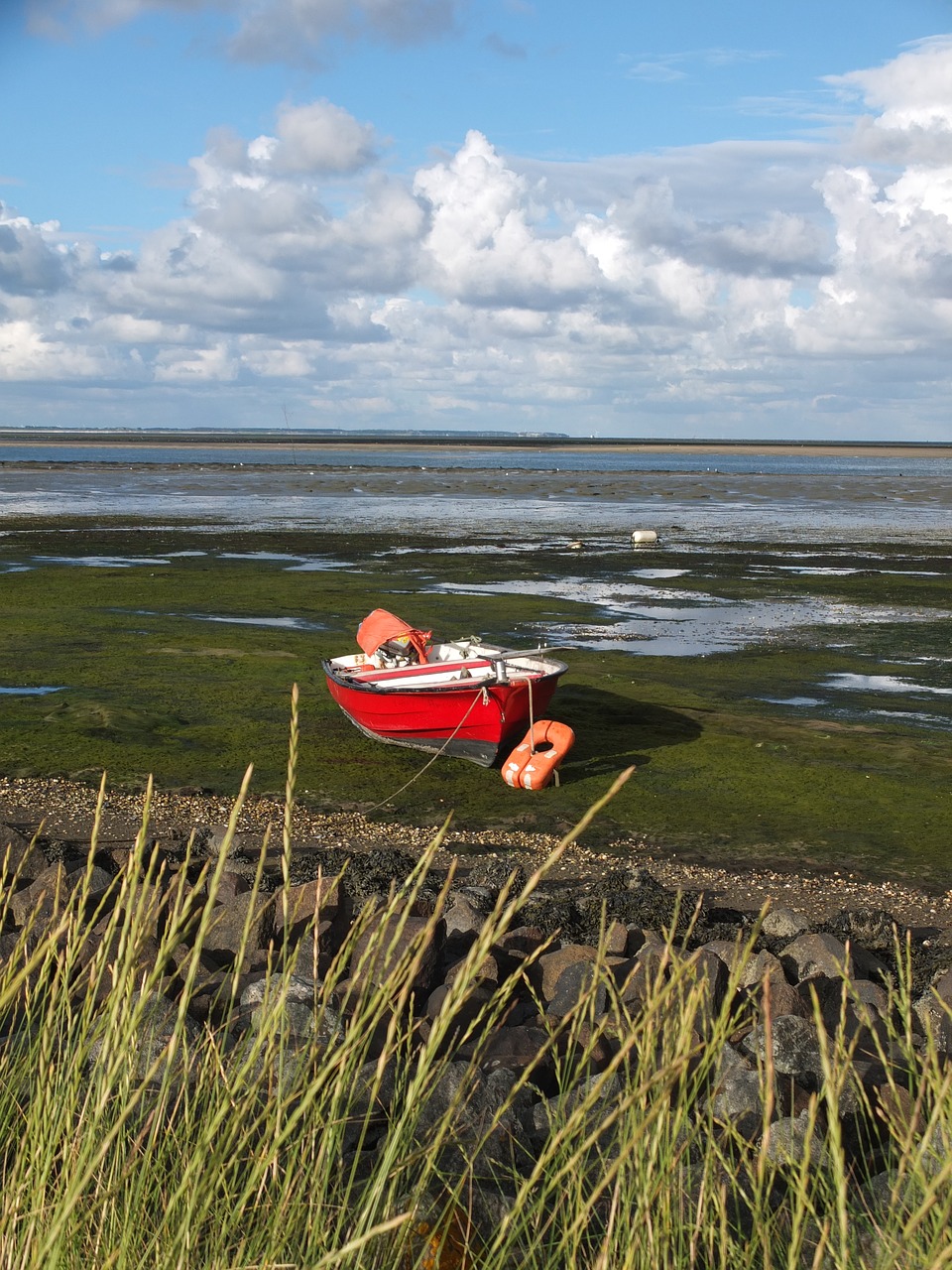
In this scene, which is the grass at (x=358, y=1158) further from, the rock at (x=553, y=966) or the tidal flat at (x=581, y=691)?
the tidal flat at (x=581, y=691)

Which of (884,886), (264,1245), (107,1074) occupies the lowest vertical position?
(884,886)

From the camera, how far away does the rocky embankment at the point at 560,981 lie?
391cm

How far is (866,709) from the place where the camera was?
15336 millimetres

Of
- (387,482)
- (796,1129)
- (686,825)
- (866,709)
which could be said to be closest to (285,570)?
(866,709)

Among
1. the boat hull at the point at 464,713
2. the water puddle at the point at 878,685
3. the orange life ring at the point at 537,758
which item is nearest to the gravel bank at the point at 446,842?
the orange life ring at the point at 537,758

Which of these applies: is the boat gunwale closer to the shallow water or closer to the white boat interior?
the white boat interior

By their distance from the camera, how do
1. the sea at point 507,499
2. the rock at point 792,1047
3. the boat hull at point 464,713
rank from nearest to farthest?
the rock at point 792,1047
the boat hull at point 464,713
the sea at point 507,499

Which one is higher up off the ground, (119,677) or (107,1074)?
(107,1074)

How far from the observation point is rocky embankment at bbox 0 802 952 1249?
3.91 m

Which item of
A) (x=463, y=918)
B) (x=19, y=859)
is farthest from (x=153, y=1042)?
(x=19, y=859)

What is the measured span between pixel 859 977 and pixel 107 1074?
5555 mm

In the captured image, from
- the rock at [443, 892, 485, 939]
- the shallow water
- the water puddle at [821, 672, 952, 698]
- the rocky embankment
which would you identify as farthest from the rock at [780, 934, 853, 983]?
the shallow water

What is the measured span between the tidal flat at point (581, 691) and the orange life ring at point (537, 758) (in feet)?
0.46

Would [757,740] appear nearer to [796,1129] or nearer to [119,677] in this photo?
[119,677]
